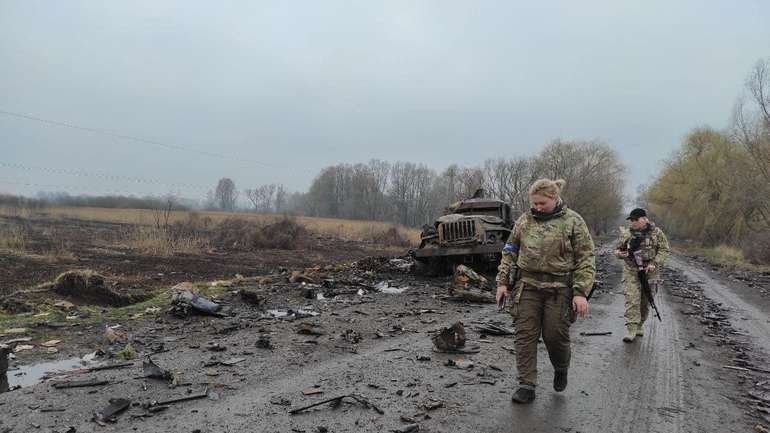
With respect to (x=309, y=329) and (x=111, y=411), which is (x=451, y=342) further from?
(x=111, y=411)

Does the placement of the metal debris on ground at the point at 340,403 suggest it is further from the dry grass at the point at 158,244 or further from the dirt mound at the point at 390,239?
the dirt mound at the point at 390,239

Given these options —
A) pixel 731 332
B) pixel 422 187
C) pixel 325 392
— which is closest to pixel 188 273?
pixel 325 392

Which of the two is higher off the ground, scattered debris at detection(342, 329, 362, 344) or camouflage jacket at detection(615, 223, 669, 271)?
camouflage jacket at detection(615, 223, 669, 271)

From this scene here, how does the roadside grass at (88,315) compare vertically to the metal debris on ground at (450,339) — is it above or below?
below

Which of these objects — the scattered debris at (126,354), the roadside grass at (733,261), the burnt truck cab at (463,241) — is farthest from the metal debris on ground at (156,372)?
the roadside grass at (733,261)

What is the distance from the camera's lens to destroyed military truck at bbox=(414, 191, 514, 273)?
42.7 feet

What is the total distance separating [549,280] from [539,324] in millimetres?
416

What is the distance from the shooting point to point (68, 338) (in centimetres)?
615

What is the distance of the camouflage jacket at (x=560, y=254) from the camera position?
417 cm

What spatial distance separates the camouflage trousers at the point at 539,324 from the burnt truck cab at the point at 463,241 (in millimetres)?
8475

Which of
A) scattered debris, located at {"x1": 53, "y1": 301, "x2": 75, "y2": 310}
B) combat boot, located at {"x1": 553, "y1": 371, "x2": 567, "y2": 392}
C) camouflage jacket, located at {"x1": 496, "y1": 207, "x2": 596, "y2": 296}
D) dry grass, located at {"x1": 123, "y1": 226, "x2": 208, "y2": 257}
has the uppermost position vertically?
camouflage jacket, located at {"x1": 496, "y1": 207, "x2": 596, "y2": 296}

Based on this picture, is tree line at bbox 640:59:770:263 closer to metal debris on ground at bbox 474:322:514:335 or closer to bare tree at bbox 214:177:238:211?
metal debris on ground at bbox 474:322:514:335

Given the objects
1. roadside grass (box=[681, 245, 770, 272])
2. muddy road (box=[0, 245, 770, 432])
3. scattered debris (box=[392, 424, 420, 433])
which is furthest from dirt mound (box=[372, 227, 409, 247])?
scattered debris (box=[392, 424, 420, 433])

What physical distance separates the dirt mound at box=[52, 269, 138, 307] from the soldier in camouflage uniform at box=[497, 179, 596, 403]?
763 cm
